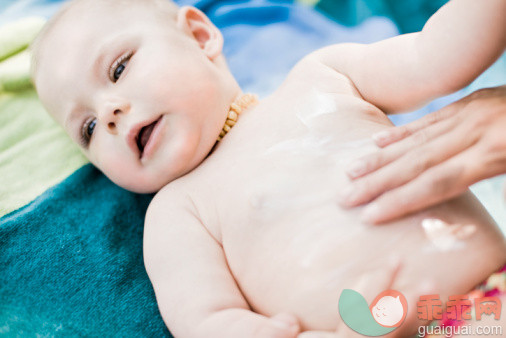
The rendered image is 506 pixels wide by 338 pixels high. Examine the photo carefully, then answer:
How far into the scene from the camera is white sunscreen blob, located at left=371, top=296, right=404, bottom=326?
74cm

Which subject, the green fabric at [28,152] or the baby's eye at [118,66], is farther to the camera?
the green fabric at [28,152]

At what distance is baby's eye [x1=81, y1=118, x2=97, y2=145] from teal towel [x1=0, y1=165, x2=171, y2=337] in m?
0.16

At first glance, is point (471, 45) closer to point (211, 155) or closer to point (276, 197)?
point (276, 197)

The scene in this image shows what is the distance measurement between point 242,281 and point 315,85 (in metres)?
0.46

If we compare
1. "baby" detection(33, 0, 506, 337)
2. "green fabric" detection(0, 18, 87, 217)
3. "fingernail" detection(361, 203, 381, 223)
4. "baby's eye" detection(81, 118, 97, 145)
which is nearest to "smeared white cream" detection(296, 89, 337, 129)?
"baby" detection(33, 0, 506, 337)

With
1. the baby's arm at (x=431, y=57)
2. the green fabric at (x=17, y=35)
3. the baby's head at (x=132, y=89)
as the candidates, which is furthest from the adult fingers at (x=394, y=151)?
the green fabric at (x=17, y=35)

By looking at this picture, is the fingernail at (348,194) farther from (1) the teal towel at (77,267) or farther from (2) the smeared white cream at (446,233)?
(1) the teal towel at (77,267)

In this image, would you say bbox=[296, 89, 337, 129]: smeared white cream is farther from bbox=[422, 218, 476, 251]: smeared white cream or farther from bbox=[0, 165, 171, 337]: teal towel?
bbox=[0, 165, 171, 337]: teal towel

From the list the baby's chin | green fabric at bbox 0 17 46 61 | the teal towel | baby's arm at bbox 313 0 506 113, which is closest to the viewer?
baby's arm at bbox 313 0 506 113

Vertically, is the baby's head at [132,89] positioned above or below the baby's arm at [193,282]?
above

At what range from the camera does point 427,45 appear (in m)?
0.92

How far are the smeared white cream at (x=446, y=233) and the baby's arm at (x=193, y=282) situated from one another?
10.8 inches

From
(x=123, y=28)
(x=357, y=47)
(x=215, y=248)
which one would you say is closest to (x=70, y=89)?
(x=123, y=28)

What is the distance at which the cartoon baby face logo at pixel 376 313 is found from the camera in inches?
29.2
